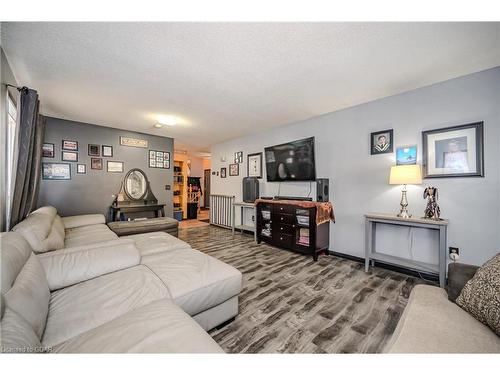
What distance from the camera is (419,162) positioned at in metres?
2.39

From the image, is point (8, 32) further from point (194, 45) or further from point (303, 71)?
point (303, 71)

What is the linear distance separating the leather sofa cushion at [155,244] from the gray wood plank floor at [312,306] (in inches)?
35.4

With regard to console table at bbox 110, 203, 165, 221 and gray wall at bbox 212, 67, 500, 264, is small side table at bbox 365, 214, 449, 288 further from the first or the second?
console table at bbox 110, 203, 165, 221

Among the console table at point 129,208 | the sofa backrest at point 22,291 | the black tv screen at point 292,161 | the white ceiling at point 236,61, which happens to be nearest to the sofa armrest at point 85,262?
the sofa backrest at point 22,291

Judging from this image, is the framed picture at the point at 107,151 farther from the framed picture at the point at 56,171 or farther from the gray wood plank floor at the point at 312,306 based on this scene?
the gray wood plank floor at the point at 312,306

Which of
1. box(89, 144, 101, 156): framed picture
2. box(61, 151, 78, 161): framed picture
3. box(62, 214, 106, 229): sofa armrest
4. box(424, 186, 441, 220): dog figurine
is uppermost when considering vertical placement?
box(89, 144, 101, 156): framed picture

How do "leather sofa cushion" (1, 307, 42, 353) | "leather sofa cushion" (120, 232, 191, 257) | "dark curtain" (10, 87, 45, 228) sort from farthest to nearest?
1. "leather sofa cushion" (120, 232, 191, 257)
2. "dark curtain" (10, 87, 45, 228)
3. "leather sofa cushion" (1, 307, 42, 353)

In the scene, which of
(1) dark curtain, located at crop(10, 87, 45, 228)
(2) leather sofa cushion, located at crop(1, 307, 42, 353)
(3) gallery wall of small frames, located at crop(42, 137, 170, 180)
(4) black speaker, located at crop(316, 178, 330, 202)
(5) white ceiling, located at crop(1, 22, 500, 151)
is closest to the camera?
(2) leather sofa cushion, located at crop(1, 307, 42, 353)

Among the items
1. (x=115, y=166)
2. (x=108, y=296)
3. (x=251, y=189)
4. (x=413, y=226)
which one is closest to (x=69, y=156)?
(x=115, y=166)

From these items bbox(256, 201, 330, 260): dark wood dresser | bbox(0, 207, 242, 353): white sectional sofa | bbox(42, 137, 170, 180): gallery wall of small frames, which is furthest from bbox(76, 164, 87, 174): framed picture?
bbox(256, 201, 330, 260): dark wood dresser

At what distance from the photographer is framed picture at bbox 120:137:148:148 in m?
4.26

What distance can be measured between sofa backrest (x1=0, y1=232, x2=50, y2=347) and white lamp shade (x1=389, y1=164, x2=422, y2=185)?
10.1ft

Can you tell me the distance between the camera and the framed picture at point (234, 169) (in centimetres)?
495

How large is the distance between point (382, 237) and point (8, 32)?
4375 mm
